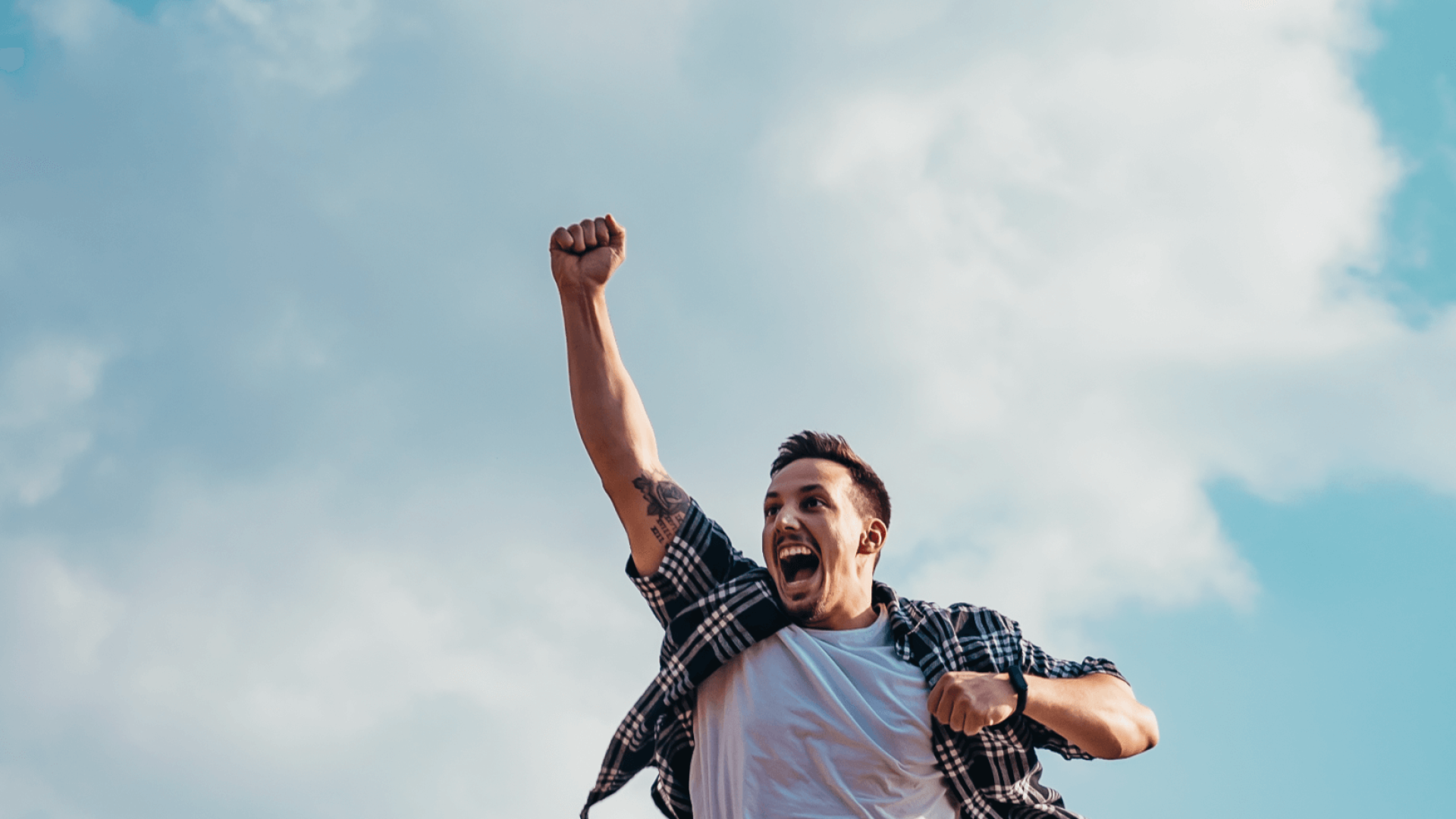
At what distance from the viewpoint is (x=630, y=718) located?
565cm

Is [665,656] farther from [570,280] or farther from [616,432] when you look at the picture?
[570,280]

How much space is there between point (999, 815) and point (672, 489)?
79.5 inches

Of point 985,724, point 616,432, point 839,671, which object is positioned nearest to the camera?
point 985,724

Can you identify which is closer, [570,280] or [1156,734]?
[1156,734]

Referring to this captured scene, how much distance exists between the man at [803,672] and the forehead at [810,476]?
0.4 inches

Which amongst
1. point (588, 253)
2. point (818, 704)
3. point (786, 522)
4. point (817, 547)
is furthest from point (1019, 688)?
point (588, 253)

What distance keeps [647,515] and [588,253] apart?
4.46 ft

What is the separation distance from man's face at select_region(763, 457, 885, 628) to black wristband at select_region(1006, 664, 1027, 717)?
0.98 metres

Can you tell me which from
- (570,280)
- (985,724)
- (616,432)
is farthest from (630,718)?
(570,280)

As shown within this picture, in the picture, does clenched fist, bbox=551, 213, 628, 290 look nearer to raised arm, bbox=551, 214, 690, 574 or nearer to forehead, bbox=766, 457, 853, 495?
raised arm, bbox=551, 214, 690, 574

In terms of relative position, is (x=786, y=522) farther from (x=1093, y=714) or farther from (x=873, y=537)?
(x=1093, y=714)

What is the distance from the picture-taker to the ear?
6.20m

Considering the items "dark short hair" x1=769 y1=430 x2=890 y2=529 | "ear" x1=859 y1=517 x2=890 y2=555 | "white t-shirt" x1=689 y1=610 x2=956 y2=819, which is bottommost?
"white t-shirt" x1=689 y1=610 x2=956 y2=819

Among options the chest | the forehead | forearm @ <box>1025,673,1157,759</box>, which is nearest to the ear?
the forehead
